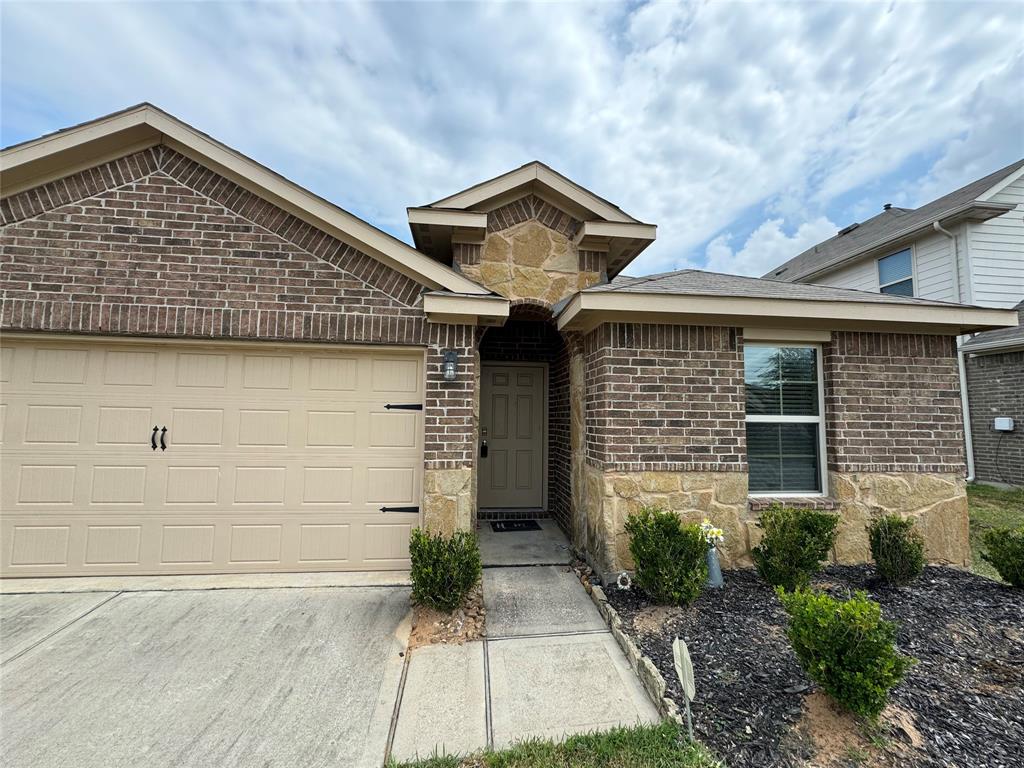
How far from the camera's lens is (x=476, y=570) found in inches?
142

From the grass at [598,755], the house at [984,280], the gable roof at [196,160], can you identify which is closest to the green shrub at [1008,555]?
the grass at [598,755]

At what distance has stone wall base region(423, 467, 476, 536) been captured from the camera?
14.1ft

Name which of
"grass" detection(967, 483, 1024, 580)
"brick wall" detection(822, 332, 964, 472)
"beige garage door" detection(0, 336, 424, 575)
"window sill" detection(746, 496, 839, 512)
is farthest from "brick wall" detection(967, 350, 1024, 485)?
"beige garage door" detection(0, 336, 424, 575)

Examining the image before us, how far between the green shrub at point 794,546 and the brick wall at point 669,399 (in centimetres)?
72

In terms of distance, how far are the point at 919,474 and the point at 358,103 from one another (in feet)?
36.8

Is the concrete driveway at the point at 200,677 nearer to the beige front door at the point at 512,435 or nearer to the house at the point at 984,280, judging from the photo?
the beige front door at the point at 512,435

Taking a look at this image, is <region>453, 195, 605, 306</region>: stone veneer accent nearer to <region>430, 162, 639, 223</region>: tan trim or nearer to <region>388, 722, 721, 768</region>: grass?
<region>430, 162, 639, 223</region>: tan trim

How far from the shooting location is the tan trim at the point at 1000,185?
8.98m

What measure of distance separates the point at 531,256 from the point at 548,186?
862mm

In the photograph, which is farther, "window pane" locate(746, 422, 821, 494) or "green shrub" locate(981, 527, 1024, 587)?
"window pane" locate(746, 422, 821, 494)

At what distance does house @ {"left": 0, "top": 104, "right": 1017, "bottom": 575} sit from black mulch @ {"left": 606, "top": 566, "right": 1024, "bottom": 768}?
762mm

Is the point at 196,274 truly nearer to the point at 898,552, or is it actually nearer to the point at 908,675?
the point at 908,675

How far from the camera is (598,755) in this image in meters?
2.17

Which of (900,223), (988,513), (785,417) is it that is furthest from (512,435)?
(900,223)
